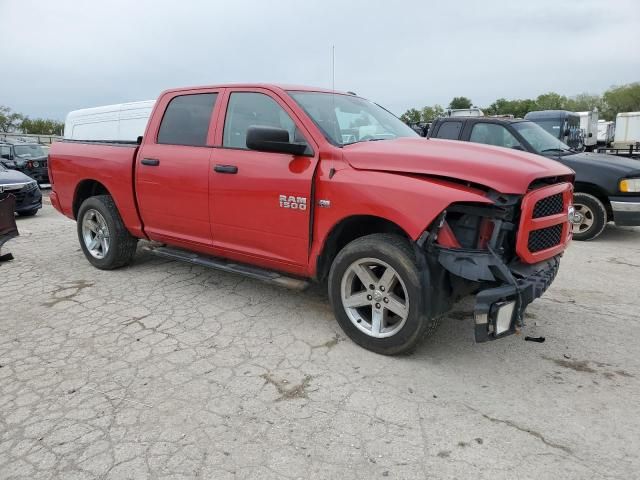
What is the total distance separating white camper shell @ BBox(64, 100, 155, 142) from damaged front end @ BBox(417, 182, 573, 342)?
560 centimetres

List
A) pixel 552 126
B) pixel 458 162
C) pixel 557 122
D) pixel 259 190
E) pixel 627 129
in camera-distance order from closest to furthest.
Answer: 1. pixel 458 162
2. pixel 259 190
3. pixel 552 126
4. pixel 557 122
5. pixel 627 129

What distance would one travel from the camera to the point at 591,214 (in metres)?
7.33

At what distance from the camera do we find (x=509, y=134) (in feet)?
25.2

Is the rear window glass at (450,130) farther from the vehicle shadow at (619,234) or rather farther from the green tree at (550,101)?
the green tree at (550,101)

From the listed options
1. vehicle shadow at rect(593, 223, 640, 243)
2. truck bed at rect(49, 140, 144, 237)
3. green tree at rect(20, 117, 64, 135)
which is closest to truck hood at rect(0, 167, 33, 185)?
truck bed at rect(49, 140, 144, 237)

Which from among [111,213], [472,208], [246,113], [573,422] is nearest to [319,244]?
[472,208]

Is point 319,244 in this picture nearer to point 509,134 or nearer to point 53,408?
point 53,408

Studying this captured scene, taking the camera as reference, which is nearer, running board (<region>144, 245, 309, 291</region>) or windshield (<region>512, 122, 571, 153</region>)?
running board (<region>144, 245, 309, 291</region>)

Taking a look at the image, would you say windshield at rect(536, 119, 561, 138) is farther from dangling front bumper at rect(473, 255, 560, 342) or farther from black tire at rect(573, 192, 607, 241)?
dangling front bumper at rect(473, 255, 560, 342)

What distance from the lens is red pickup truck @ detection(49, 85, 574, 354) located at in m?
3.14

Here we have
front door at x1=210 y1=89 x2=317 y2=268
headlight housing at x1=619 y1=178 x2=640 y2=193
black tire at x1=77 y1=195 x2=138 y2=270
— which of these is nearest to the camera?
front door at x1=210 y1=89 x2=317 y2=268

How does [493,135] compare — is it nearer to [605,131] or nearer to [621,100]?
[605,131]

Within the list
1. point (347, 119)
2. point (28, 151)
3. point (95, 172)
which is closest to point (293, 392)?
point (347, 119)

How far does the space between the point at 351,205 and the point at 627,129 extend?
87.1 ft
